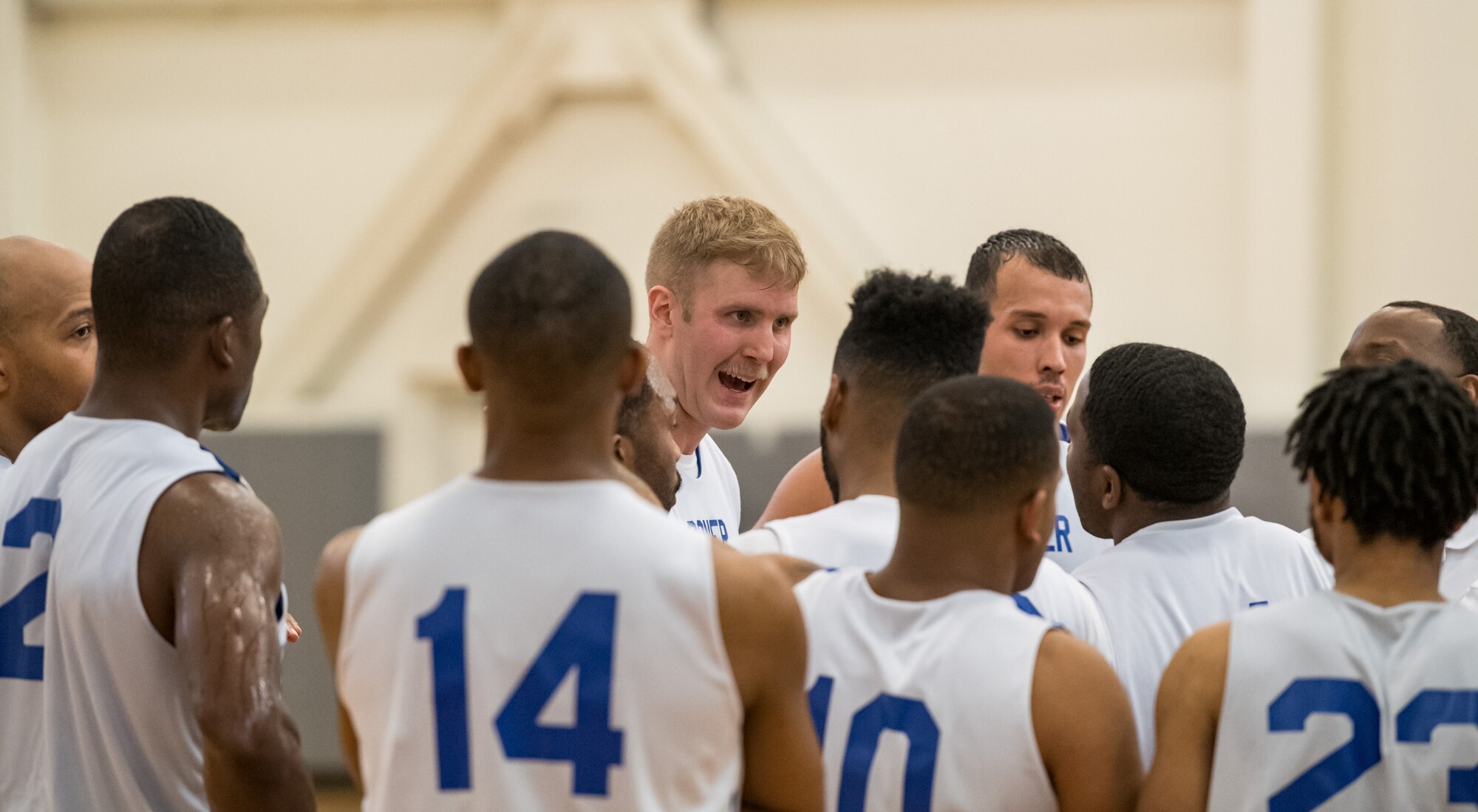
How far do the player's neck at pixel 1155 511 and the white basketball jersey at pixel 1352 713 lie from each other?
1.81ft

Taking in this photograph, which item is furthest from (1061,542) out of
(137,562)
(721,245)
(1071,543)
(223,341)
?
(137,562)

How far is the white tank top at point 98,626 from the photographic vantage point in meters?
2.24

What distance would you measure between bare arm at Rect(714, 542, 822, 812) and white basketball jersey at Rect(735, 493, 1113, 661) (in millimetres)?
416

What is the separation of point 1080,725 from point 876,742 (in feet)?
0.90

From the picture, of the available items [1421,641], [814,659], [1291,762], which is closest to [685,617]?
[814,659]

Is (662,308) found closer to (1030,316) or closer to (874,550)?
(1030,316)

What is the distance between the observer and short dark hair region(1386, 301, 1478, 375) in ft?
10.4

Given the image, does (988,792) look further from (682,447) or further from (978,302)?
(682,447)

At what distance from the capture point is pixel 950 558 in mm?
2012

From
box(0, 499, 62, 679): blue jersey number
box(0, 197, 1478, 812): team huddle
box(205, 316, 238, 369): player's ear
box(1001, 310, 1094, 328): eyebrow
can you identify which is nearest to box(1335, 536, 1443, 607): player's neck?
box(0, 197, 1478, 812): team huddle

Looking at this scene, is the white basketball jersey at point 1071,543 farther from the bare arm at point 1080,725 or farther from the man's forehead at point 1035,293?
the bare arm at point 1080,725

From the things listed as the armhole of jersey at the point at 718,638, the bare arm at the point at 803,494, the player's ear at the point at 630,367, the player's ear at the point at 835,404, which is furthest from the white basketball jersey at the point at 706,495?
the armhole of jersey at the point at 718,638

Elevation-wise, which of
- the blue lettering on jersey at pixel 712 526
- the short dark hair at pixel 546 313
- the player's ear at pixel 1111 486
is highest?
the short dark hair at pixel 546 313

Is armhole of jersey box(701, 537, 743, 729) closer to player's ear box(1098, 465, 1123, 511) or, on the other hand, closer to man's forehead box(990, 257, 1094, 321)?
player's ear box(1098, 465, 1123, 511)
